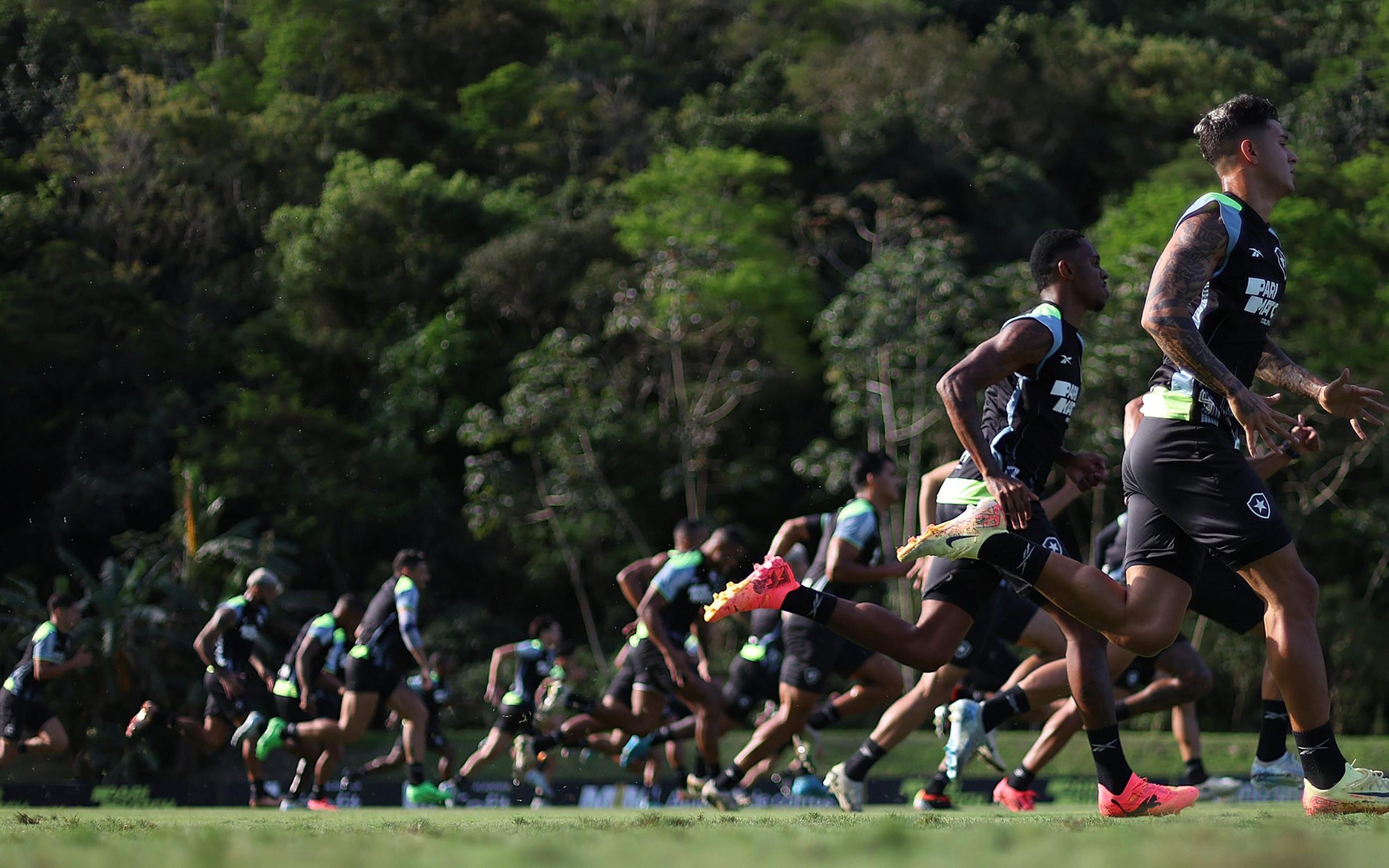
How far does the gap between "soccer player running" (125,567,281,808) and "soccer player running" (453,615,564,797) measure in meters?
1.86

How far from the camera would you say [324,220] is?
36344 millimetres

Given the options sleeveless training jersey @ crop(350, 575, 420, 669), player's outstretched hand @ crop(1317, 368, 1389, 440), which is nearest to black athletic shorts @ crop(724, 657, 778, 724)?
sleeveless training jersey @ crop(350, 575, 420, 669)

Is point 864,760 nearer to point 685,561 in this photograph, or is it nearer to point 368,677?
point 685,561

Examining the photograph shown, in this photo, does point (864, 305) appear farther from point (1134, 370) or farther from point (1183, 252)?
point (1183, 252)

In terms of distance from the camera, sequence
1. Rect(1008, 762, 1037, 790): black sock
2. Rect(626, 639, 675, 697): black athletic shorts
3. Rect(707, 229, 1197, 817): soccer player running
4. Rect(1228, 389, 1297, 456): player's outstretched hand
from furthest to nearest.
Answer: Rect(626, 639, 675, 697): black athletic shorts → Rect(1008, 762, 1037, 790): black sock → Rect(707, 229, 1197, 817): soccer player running → Rect(1228, 389, 1297, 456): player's outstretched hand

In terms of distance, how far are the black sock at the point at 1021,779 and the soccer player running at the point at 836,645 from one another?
102cm

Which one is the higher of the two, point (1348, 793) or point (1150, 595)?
point (1150, 595)

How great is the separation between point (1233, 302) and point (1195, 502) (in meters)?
0.76

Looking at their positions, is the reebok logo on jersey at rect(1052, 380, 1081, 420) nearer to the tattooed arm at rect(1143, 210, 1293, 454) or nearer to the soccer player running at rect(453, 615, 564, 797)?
the tattooed arm at rect(1143, 210, 1293, 454)

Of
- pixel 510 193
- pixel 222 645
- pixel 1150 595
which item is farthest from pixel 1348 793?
pixel 510 193

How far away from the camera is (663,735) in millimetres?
12789

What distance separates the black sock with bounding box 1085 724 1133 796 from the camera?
5777 millimetres

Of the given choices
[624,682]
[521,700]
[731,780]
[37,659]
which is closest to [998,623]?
[731,780]

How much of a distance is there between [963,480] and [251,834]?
Answer: 10.5ft
